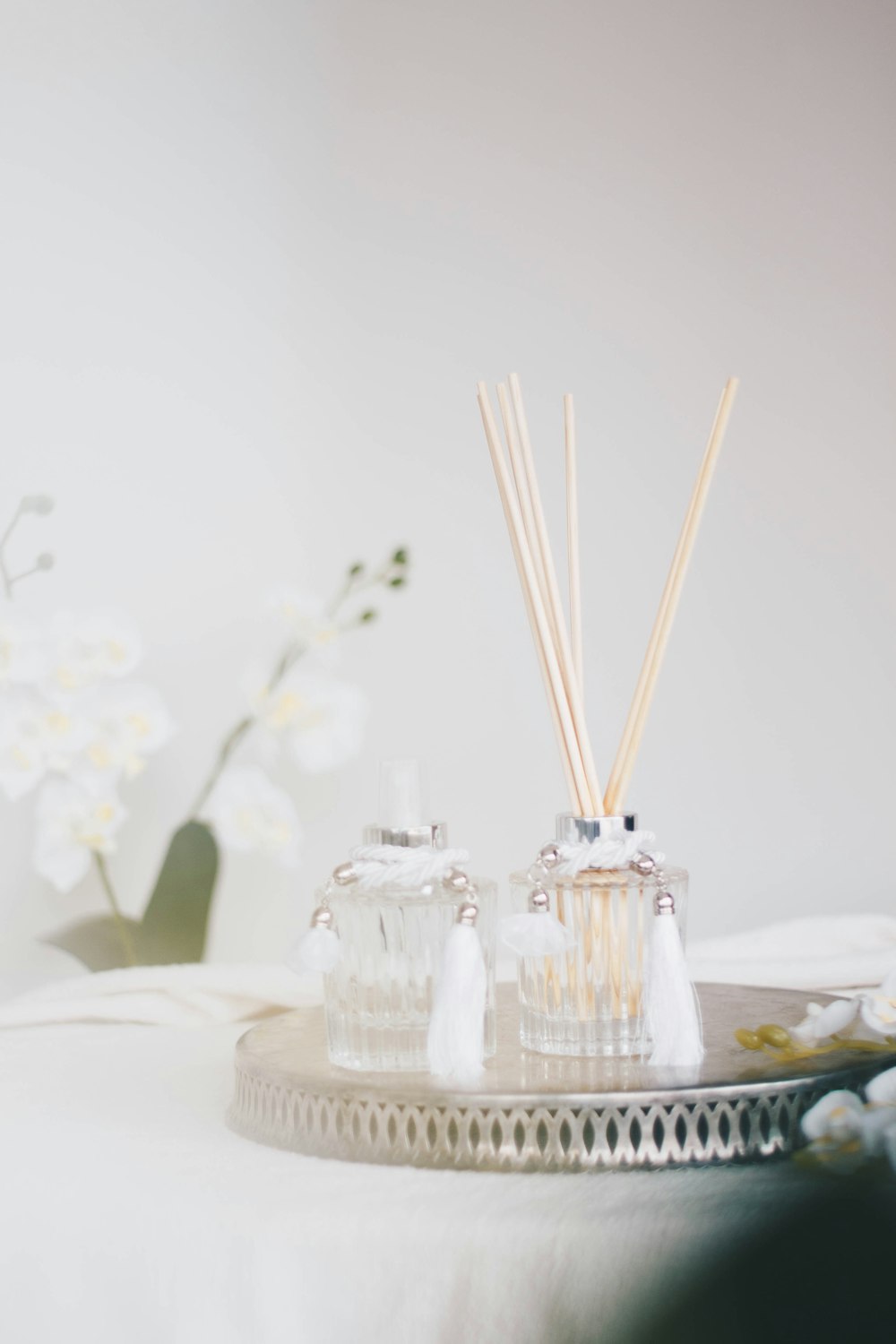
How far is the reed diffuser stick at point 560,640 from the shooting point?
30.4 inches

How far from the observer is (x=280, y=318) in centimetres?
140

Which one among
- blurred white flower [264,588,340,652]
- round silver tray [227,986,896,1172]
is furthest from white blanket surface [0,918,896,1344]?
blurred white flower [264,588,340,652]

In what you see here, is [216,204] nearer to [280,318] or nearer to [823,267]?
[280,318]

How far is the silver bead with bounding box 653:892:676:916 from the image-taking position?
2.31 ft

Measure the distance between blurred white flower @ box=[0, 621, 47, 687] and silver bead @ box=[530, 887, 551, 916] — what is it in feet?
1.93

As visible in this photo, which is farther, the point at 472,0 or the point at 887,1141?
the point at 472,0

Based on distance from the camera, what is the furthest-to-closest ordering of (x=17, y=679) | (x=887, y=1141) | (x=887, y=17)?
(x=887, y=17), (x=17, y=679), (x=887, y=1141)

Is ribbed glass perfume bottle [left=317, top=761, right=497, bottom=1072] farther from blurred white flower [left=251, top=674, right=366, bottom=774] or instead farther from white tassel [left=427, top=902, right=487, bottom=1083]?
blurred white flower [left=251, top=674, right=366, bottom=774]

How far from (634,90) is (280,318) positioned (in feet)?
1.46

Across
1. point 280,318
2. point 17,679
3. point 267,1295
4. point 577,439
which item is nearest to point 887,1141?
point 267,1295

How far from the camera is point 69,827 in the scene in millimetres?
1156

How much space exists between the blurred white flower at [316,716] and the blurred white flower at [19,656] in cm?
20

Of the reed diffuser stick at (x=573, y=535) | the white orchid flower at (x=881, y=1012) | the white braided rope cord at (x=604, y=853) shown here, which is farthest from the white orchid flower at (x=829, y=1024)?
the reed diffuser stick at (x=573, y=535)

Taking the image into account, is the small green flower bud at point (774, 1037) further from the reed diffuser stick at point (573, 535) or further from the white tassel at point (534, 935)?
the reed diffuser stick at point (573, 535)
